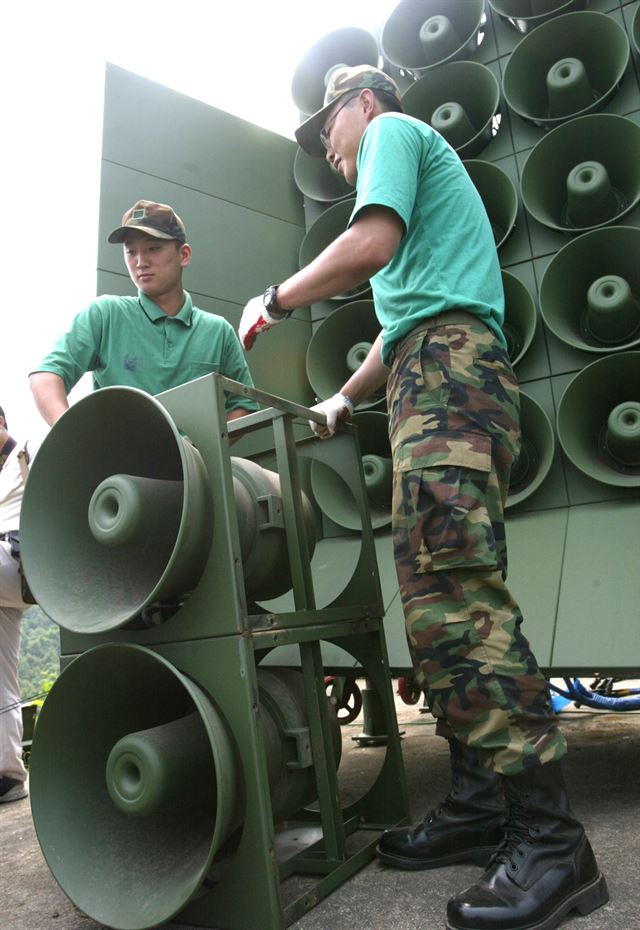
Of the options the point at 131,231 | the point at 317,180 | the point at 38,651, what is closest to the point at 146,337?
the point at 131,231

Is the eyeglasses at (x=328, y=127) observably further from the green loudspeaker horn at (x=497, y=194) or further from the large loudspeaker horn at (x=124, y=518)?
the green loudspeaker horn at (x=497, y=194)

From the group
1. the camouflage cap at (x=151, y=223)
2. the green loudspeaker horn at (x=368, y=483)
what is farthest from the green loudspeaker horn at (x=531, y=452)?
the camouflage cap at (x=151, y=223)

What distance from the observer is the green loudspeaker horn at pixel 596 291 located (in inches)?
106

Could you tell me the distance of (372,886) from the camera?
58.9 inches

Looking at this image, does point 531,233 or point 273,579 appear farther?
point 531,233

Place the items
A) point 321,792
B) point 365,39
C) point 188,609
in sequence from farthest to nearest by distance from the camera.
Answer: point 365,39, point 321,792, point 188,609

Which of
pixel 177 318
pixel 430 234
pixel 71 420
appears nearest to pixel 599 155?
pixel 430 234

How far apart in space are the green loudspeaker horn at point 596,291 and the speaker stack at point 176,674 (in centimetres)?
154

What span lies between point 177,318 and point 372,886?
1.58 m

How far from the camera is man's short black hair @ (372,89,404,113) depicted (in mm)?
1768

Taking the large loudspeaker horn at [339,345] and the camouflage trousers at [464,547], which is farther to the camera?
the large loudspeaker horn at [339,345]

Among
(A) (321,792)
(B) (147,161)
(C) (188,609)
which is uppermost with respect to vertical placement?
(B) (147,161)

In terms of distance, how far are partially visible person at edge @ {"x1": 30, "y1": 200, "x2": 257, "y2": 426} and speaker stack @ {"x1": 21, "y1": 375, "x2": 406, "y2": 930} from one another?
1.43ft

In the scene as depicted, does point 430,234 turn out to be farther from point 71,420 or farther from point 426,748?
point 426,748
